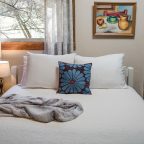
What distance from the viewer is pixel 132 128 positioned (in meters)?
1.70

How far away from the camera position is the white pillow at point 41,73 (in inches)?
107

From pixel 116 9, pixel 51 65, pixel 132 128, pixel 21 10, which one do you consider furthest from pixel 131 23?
pixel 132 128

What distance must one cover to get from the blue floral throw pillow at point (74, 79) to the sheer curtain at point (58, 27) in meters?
0.60

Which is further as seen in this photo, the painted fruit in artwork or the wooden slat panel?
the wooden slat panel

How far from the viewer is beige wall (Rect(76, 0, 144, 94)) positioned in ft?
10.5

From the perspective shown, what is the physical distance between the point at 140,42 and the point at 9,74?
175 centimetres

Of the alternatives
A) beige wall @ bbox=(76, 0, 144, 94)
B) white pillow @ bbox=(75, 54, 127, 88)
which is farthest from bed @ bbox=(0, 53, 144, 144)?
beige wall @ bbox=(76, 0, 144, 94)

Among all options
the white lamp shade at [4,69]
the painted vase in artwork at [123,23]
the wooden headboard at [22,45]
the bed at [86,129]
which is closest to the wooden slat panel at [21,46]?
the wooden headboard at [22,45]

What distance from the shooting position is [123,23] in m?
3.17

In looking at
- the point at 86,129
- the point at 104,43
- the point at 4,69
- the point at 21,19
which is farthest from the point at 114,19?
the point at 86,129

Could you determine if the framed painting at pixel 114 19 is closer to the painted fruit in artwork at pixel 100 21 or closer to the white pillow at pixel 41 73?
the painted fruit in artwork at pixel 100 21

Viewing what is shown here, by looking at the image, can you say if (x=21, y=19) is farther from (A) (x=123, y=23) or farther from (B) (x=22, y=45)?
(A) (x=123, y=23)

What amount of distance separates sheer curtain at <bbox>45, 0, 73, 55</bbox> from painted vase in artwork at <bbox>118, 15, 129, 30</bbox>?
2.07 feet

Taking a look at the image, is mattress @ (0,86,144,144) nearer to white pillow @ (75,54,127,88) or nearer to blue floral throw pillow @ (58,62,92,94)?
blue floral throw pillow @ (58,62,92,94)
